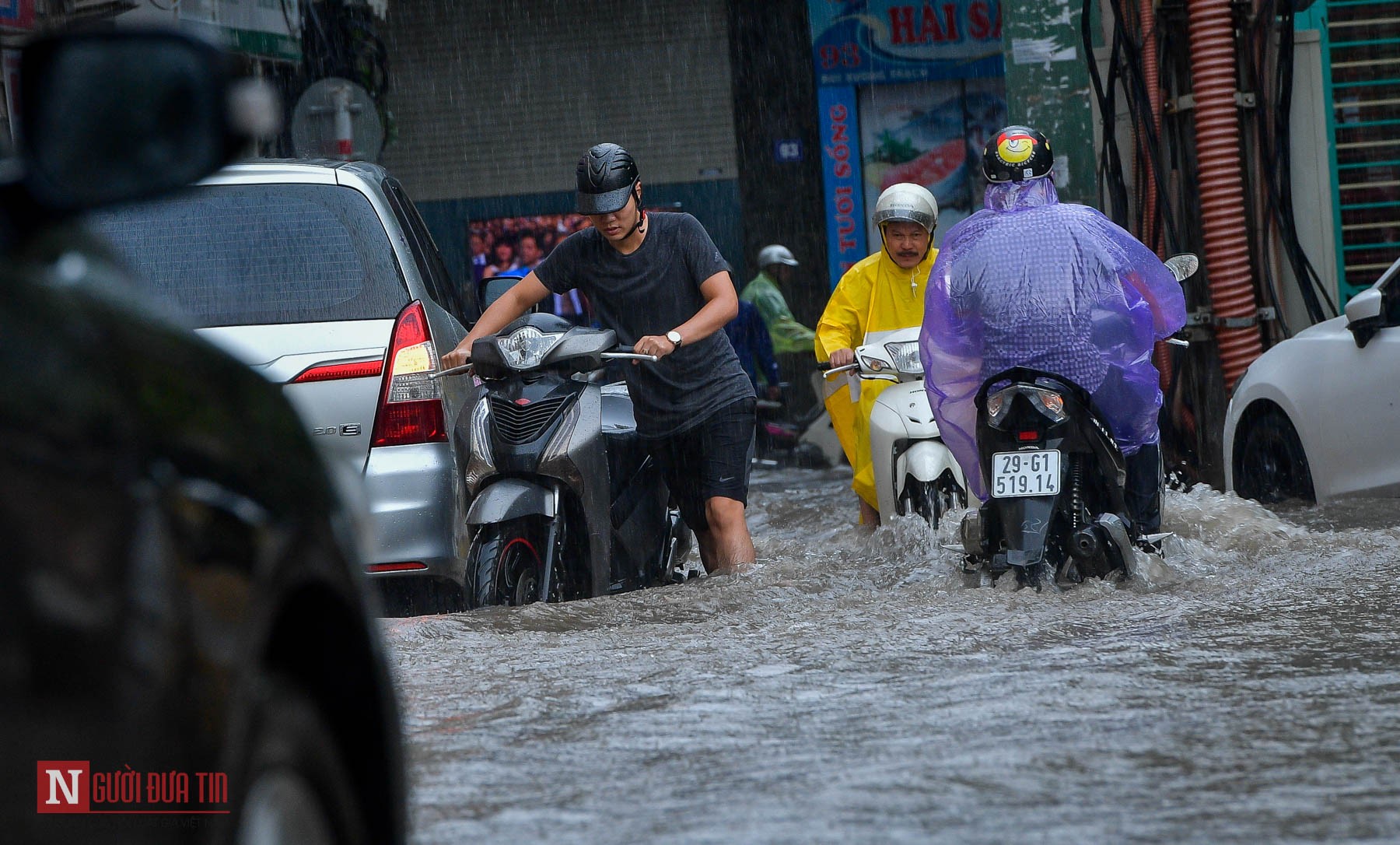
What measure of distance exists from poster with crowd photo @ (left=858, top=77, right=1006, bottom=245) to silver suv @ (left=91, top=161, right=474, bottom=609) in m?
12.8

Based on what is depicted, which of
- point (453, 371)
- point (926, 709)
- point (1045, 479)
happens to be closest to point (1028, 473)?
point (1045, 479)

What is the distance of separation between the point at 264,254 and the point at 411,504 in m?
0.96

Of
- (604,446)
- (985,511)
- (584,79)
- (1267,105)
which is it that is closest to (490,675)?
(604,446)

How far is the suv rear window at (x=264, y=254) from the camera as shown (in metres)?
5.81

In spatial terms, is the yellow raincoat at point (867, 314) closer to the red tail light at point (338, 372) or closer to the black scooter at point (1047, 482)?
the black scooter at point (1047, 482)

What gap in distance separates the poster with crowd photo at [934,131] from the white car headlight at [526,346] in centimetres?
1276

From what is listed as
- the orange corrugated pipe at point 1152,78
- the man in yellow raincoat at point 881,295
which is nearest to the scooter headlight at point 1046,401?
the man in yellow raincoat at point 881,295

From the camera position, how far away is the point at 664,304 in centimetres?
656

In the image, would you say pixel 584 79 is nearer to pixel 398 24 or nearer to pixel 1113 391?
pixel 398 24

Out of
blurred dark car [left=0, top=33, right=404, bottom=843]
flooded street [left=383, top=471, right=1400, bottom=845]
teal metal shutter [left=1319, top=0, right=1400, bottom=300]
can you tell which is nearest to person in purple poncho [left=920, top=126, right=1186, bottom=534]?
flooded street [left=383, top=471, right=1400, bottom=845]

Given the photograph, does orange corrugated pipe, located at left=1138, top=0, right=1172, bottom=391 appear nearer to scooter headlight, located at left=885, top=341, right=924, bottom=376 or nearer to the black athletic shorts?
scooter headlight, located at left=885, top=341, right=924, bottom=376

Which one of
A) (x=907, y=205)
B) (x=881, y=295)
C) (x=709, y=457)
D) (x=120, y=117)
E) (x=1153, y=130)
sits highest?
(x=1153, y=130)

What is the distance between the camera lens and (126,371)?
5.72ft

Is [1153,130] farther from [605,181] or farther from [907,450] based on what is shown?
[605,181]
